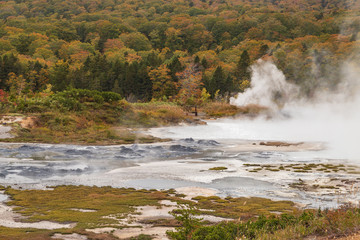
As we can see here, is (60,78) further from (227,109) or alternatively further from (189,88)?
(227,109)

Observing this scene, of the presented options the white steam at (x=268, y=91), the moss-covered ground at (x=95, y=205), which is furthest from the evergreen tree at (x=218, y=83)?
the moss-covered ground at (x=95, y=205)

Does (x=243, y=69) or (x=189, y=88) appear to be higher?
(x=243, y=69)

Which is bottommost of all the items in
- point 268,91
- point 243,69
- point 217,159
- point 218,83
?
point 217,159

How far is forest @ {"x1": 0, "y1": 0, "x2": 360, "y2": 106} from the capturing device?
67.2 m

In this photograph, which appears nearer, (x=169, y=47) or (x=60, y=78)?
(x=60, y=78)

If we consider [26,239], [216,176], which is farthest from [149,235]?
[216,176]

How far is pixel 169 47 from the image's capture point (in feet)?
399

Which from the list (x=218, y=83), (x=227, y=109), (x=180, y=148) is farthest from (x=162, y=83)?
(x=180, y=148)

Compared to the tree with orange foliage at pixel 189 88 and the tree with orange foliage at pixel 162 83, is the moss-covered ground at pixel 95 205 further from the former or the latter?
the tree with orange foliage at pixel 162 83

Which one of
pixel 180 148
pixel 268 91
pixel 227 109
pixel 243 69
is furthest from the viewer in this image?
pixel 243 69

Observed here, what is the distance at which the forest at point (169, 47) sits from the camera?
6719 centimetres

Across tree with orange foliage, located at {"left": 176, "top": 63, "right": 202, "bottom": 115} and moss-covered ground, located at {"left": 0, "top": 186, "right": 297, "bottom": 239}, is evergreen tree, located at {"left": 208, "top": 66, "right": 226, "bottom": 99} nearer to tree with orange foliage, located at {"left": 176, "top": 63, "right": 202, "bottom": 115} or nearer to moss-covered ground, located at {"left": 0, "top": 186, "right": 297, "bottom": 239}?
tree with orange foliage, located at {"left": 176, "top": 63, "right": 202, "bottom": 115}

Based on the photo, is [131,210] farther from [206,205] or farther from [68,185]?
[68,185]

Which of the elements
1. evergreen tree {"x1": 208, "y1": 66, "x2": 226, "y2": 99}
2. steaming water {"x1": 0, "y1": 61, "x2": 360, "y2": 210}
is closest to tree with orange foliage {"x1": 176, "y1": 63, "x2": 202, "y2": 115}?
evergreen tree {"x1": 208, "y1": 66, "x2": 226, "y2": 99}
